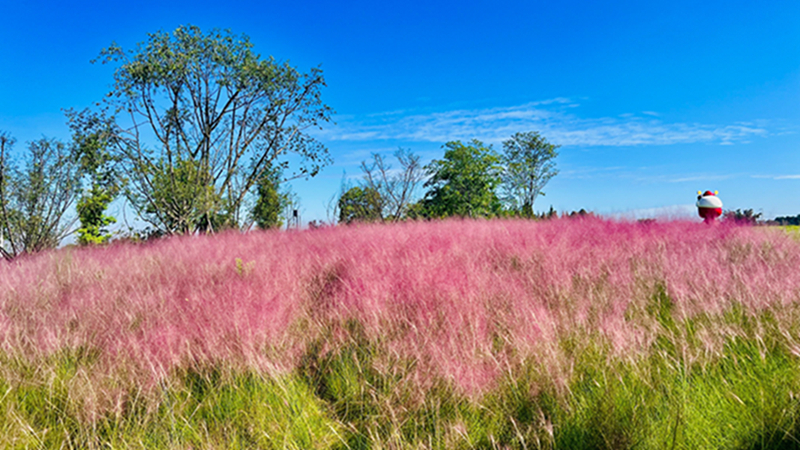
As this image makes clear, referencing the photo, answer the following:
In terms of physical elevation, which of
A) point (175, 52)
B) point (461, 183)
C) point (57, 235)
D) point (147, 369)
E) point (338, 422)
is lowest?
point (338, 422)

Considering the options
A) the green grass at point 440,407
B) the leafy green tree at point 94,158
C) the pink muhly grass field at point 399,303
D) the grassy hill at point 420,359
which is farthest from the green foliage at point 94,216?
the green grass at point 440,407

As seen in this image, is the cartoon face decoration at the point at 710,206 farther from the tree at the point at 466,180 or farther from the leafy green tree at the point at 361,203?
the leafy green tree at the point at 361,203

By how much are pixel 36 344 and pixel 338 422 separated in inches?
109

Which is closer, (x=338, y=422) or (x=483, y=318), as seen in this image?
(x=338, y=422)

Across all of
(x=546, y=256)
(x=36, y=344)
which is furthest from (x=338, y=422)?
(x=546, y=256)

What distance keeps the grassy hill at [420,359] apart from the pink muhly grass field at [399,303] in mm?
23

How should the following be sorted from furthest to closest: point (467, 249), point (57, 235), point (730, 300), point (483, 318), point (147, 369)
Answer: point (57, 235) → point (467, 249) → point (730, 300) → point (483, 318) → point (147, 369)

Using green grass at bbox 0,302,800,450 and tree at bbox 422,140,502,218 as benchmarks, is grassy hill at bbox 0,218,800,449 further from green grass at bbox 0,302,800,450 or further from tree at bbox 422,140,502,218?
tree at bbox 422,140,502,218

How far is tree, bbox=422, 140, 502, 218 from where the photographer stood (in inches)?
610

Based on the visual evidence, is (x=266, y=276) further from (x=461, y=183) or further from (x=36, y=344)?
(x=461, y=183)

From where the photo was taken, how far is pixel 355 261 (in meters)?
4.38

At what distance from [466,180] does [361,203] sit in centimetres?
544

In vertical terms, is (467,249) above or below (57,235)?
below

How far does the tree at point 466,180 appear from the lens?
15.5 meters
